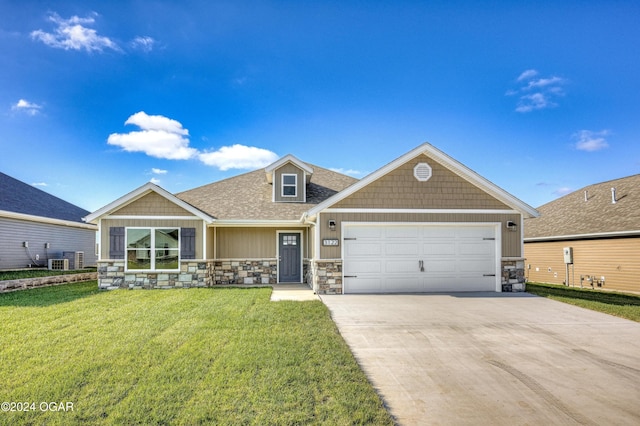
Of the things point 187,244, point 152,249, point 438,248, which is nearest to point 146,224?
point 152,249

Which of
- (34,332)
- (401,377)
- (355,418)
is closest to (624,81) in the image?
(401,377)

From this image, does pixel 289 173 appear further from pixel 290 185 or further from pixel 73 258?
pixel 73 258

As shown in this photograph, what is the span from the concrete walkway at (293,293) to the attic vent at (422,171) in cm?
486

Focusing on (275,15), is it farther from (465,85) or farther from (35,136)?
(35,136)

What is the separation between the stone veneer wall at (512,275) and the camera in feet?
38.9

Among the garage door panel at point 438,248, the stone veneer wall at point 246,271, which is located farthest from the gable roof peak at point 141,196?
the garage door panel at point 438,248

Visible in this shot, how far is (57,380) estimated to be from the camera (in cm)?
419

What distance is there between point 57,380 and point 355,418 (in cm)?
337

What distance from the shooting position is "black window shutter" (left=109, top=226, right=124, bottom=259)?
12.8m

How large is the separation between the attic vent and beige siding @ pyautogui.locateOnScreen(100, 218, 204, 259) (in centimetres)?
753

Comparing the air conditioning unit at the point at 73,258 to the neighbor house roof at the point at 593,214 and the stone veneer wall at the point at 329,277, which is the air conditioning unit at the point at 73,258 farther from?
the neighbor house roof at the point at 593,214

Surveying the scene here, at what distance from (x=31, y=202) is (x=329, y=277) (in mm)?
15976

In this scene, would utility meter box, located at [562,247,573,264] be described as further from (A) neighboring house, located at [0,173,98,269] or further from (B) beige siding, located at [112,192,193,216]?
(A) neighboring house, located at [0,173,98,269]

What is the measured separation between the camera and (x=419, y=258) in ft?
38.0
